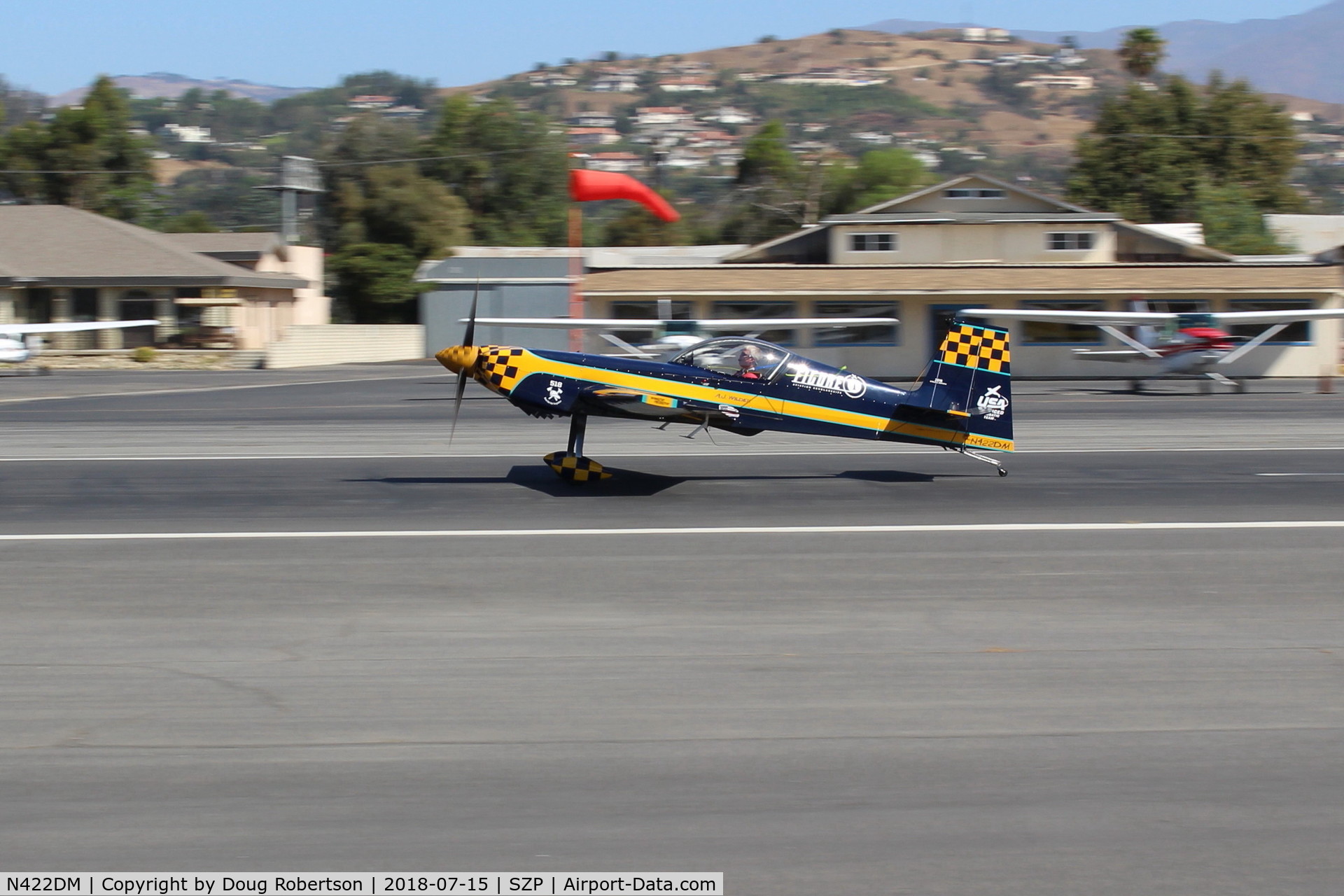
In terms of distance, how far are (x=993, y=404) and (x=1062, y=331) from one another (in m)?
25.7

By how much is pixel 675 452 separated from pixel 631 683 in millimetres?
11714

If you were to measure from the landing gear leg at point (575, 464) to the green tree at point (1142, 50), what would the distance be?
76.1 metres

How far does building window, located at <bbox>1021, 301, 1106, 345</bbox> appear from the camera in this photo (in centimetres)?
3962

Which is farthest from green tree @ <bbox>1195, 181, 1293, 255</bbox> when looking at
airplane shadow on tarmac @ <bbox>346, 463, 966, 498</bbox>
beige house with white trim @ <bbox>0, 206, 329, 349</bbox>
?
airplane shadow on tarmac @ <bbox>346, 463, 966, 498</bbox>

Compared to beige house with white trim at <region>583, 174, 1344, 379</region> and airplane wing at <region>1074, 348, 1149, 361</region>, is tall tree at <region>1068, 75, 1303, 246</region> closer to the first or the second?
beige house with white trim at <region>583, 174, 1344, 379</region>

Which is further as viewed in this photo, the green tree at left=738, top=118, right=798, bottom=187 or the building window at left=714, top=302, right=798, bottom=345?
the green tree at left=738, top=118, right=798, bottom=187

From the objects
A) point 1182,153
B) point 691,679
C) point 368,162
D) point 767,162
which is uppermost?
point 1182,153

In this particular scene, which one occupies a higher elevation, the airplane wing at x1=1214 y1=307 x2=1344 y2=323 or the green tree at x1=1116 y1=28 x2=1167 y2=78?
the green tree at x1=1116 y1=28 x2=1167 y2=78

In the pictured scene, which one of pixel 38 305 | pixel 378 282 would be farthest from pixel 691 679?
pixel 378 282

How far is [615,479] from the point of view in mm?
16188

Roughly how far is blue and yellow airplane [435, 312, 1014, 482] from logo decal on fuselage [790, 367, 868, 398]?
1cm

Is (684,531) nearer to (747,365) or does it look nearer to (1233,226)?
(747,365)

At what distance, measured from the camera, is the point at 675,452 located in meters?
19.4

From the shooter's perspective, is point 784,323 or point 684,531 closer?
point 684,531
